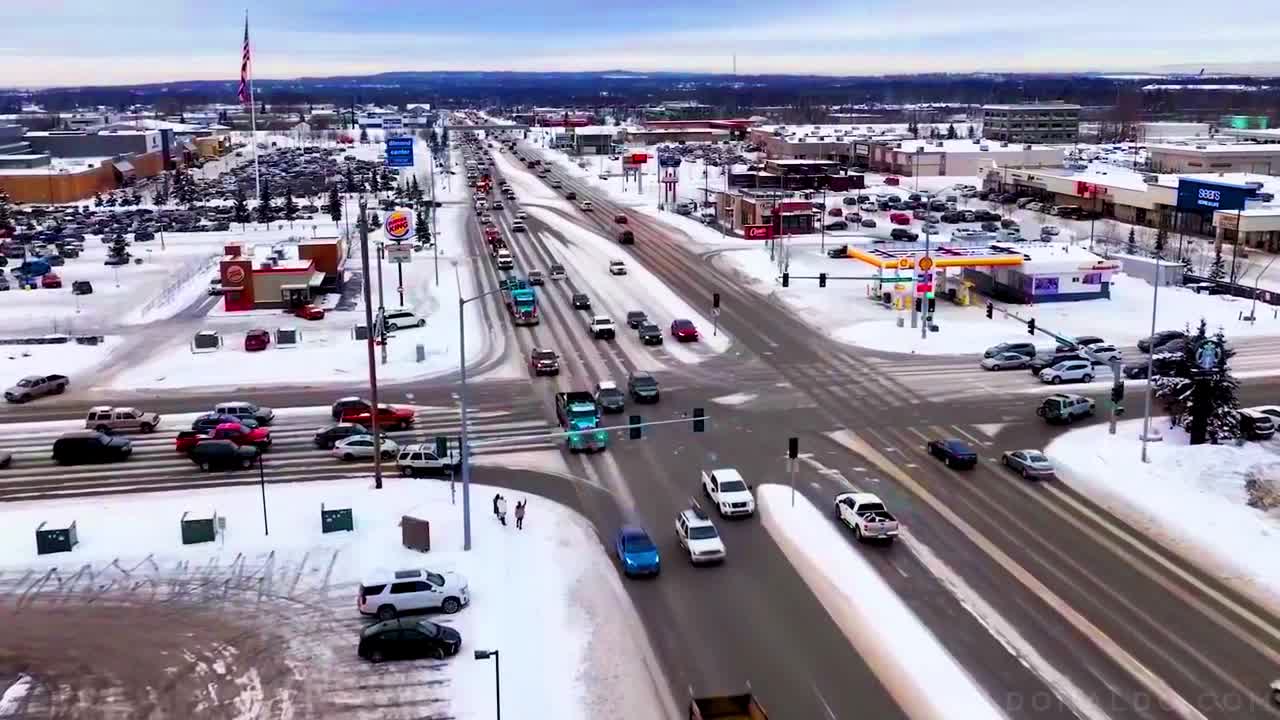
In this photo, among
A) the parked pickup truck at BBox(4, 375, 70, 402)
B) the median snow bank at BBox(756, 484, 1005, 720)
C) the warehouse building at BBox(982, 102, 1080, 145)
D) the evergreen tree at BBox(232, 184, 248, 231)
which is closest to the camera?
the median snow bank at BBox(756, 484, 1005, 720)

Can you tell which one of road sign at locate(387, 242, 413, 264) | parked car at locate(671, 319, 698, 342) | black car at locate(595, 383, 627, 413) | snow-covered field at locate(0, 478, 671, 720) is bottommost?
snow-covered field at locate(0, 478, 671, 720)

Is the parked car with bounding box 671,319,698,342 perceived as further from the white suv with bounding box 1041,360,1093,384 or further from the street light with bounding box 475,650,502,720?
the street light with bounding box 475,650,502,720

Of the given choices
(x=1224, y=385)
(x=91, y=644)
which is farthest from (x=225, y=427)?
(x=1224, y=385)

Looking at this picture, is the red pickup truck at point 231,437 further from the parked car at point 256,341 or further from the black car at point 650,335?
the black car at point 650,335

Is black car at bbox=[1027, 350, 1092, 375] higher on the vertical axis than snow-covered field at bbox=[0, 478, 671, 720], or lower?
higher

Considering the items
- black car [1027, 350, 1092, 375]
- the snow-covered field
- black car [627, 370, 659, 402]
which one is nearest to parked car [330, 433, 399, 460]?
the snow-covered field

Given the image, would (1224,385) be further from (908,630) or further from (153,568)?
(153,568)

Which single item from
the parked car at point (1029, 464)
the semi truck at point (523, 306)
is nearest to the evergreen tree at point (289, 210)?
the semi truck at point (523, 306)
